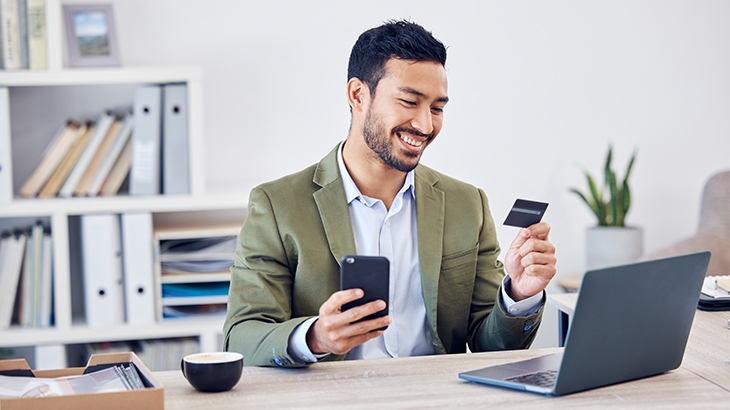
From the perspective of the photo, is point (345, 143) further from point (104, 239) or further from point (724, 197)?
point (724, 197)

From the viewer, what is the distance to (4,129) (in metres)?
2.55

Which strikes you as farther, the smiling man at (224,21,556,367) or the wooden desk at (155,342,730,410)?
the smiling man at (224,21,556,367)

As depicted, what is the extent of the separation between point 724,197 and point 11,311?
2.60 metres

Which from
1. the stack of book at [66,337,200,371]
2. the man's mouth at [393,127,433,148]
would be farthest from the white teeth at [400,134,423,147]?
the stack of book at [66,337,200,371]

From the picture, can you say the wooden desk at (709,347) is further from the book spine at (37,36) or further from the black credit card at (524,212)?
the book spine at (37,36)

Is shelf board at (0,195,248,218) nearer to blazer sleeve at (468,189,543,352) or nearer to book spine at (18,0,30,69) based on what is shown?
book spine at (18,0,30,69)

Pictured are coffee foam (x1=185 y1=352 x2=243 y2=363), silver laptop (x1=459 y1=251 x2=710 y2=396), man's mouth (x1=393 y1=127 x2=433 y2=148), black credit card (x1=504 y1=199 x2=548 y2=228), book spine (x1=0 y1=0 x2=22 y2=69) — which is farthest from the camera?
book spine (x1=0 y1=0 x2=22 y2=69)

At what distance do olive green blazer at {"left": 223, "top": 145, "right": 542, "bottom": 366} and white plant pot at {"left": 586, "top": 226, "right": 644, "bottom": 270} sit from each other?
1.29 meters

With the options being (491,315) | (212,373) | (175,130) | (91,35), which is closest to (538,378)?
(491,315)

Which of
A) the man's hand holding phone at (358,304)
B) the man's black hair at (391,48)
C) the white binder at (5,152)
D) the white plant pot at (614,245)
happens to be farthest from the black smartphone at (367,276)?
the white plant pot at (614,245)

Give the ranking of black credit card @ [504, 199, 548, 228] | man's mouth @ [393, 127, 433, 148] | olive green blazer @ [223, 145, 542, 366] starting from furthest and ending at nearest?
man's mouth @ [393, 127, 433, 148] → olive green blazer @ [223, 145, 542, 366] → black credit card @ [504, 199, 548, 228]

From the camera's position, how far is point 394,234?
72.0 inches

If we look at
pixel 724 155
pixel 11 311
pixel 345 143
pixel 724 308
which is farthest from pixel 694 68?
pixel 11 311

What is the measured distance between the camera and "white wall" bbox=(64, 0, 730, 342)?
2.94 m
